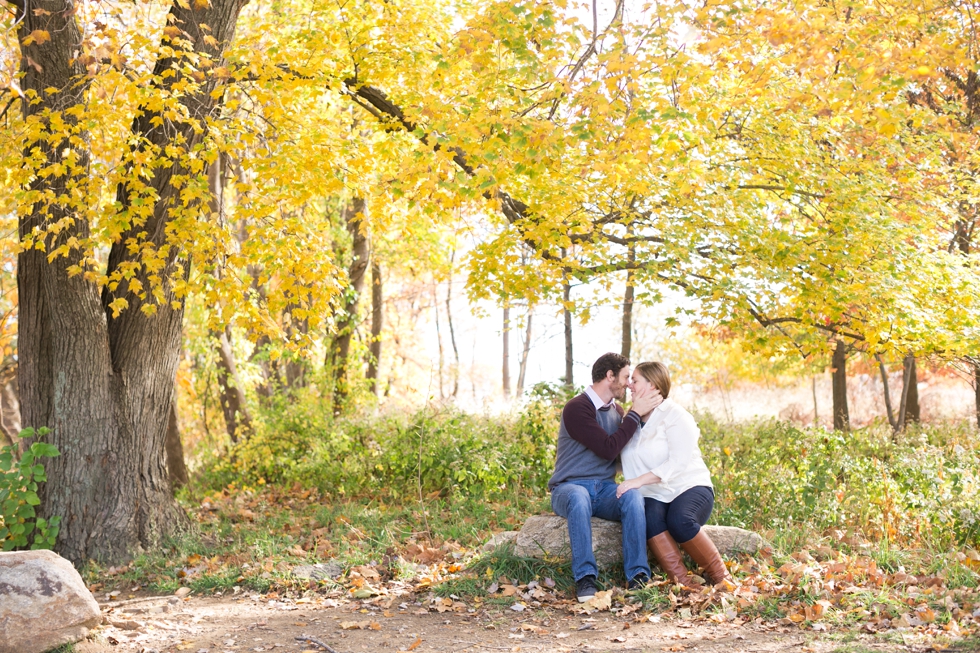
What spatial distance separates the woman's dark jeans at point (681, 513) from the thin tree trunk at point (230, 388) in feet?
26.5

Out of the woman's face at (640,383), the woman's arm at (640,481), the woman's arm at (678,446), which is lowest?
the woman's arm at (640,481)

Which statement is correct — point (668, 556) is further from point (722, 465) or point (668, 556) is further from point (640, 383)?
point (722, 465)

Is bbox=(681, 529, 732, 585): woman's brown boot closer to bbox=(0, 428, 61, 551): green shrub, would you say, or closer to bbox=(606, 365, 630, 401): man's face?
bbox=(606, 365, 630, 401): man's face

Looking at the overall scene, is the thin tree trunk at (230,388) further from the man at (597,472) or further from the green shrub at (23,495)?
the man at (597,472)

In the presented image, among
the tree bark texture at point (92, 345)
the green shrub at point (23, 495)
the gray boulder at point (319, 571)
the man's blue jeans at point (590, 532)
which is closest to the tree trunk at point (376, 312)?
the tree bark texture at point (92, 345)

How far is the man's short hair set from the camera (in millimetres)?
5828

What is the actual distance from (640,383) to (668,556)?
3.88 feet

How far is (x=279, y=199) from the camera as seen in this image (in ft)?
23.2

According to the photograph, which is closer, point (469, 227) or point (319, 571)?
point (319, 571)

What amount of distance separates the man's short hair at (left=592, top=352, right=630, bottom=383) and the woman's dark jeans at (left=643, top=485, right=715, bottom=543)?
3.01ft

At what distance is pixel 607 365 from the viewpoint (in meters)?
5.84

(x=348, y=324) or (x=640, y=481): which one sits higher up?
(x=348, y=324)

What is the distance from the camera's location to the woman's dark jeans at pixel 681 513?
211 inches

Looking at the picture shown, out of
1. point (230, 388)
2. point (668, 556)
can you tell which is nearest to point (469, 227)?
point (668, 556)
